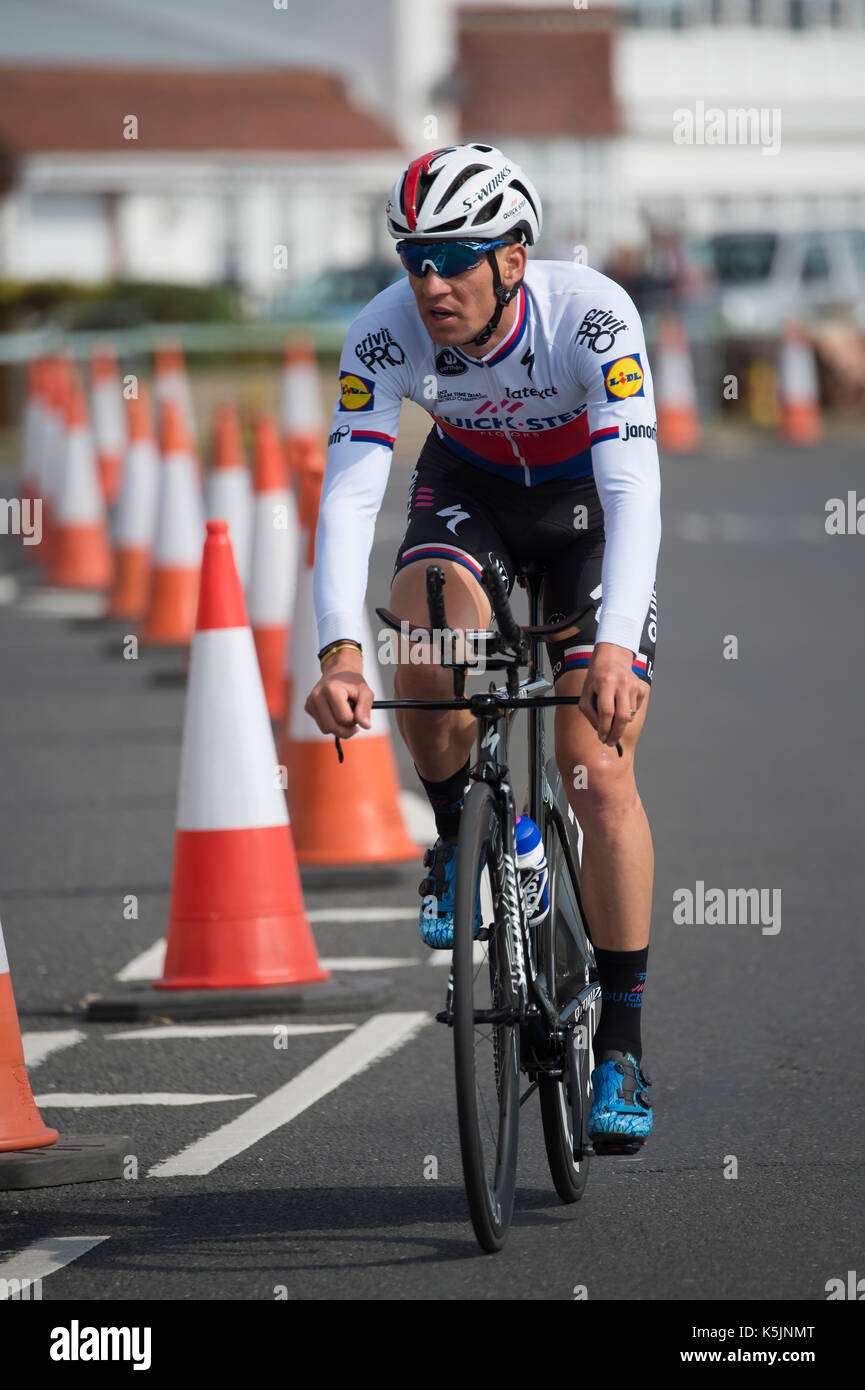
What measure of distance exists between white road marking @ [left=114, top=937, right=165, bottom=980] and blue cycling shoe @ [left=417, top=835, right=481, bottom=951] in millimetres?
2327

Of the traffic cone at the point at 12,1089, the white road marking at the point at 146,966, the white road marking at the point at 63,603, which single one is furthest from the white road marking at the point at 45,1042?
the white road marking at the point at 63,603

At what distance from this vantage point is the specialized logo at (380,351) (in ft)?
16.8

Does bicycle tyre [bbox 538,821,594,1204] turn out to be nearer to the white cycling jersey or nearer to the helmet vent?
the white cycling jersey

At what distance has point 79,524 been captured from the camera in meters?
17.5

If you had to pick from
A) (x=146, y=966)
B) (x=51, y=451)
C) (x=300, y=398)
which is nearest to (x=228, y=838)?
(x=146, y=966)

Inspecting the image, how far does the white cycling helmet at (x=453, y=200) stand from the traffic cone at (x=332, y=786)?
11.7 feet

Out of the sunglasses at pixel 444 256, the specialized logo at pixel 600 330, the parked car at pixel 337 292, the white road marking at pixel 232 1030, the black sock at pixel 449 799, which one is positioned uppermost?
the sunglasses at pixel 444 256

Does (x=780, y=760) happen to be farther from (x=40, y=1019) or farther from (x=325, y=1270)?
(x=325, y=1270)

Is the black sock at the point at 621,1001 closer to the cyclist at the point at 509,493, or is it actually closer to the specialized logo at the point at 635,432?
the cyclist at the point at 509,493

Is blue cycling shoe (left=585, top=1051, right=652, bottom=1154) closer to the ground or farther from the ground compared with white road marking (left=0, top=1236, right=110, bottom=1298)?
farther from the ground

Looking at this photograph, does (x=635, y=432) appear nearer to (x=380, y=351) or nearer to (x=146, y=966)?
(x=380, y=351)

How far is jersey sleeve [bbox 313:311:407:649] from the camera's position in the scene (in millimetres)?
4926

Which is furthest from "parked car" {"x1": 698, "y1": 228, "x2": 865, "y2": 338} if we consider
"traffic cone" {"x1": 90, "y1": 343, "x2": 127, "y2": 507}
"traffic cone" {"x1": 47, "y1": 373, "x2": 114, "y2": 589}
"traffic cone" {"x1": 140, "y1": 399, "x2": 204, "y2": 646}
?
"traffic cone" {"x1": 140, "y1": 399, "x2": 204, "y2": 646}

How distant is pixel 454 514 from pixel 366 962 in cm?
247
